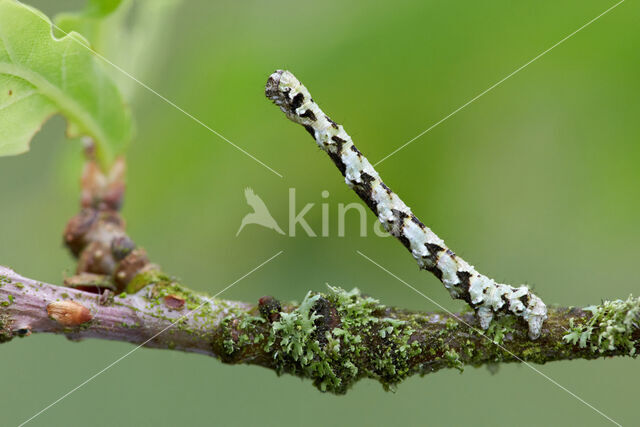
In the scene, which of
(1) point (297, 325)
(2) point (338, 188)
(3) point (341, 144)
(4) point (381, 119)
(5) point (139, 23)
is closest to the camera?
(1) point (297, 325)

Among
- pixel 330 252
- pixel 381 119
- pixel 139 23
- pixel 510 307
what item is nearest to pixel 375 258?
pixel 330 252

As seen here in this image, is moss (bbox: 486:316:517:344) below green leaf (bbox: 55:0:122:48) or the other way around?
below

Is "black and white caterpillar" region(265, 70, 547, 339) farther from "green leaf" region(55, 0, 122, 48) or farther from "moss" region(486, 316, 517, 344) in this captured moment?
"green leaf" region(55, 0, 122, 48)

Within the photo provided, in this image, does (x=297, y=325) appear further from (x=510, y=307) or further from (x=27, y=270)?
(x=27, y=270)

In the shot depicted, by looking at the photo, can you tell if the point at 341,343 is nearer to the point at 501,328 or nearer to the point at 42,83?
the point at 501,328

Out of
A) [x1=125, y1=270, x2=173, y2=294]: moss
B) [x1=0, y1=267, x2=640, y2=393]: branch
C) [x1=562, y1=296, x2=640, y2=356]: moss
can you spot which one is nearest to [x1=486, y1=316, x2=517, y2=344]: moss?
[x1=0, y1=267, x2=640, y2=393]: branch

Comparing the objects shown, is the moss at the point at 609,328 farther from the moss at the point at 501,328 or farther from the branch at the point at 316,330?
the moss at the point at 501,328
